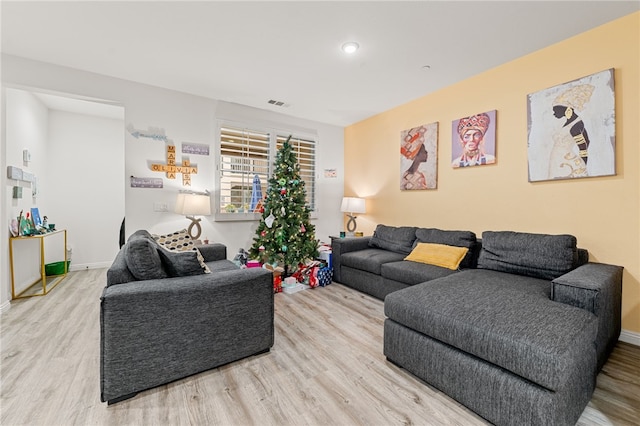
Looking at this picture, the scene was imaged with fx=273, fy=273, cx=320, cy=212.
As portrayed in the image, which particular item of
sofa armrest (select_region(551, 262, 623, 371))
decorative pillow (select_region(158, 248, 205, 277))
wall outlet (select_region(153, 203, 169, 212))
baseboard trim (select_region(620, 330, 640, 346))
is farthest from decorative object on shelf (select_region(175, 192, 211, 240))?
baseboard trim (select_region(620, 330, 640, 346))

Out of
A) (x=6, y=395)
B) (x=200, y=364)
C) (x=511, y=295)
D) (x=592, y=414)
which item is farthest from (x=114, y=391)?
(x=592, y=414)

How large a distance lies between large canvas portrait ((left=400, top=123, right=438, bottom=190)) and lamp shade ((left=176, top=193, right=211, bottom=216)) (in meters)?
2.92

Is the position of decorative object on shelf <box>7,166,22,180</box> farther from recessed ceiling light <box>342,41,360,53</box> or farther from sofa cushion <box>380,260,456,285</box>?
sofa cushion <box>380,260,456,285</box>

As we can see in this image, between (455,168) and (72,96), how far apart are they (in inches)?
187

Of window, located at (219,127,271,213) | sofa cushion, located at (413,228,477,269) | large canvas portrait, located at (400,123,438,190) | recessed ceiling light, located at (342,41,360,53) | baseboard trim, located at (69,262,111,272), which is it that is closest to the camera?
recessed ceiling light, located at (342,41,360,53)

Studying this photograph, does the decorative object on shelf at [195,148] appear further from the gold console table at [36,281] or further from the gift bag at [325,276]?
the gift bag at [325,276]

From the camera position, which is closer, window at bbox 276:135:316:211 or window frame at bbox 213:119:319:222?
window frame at bbox 213:119:319:222

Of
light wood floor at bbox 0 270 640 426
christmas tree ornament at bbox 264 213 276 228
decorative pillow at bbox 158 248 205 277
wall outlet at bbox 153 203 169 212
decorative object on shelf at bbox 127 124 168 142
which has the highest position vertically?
decorative object on shelf at bbox 127 124 168 142

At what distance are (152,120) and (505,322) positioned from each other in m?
4.27

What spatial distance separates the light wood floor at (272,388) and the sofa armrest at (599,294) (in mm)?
252

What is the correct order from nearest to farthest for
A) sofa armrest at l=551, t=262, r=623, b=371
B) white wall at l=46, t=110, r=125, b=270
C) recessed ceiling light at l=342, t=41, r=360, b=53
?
sofa armrest at l=551, t=262, r=623, b=371 → recessed ceiling light at l=342, t=41, r=360, b=53 → white wall at l=46, t=110, r=125, b=270

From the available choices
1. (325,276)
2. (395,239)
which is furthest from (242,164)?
(395,239)

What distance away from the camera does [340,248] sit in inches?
156

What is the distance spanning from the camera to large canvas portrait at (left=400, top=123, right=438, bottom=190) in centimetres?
379
